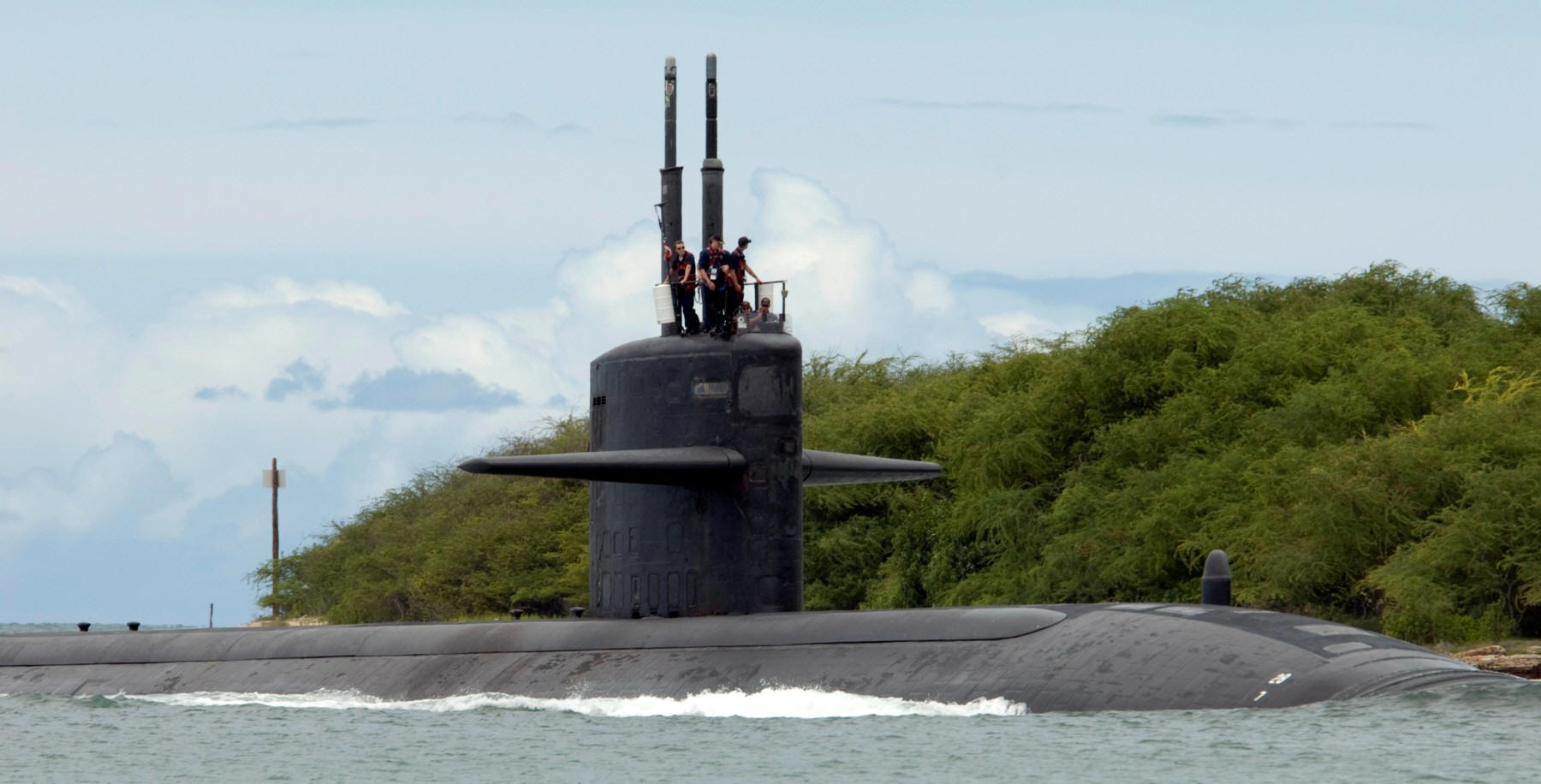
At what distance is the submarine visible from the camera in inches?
603

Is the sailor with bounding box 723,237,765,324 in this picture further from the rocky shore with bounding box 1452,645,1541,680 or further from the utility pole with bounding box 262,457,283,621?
the utility pole with bounding box 262,457,283,621

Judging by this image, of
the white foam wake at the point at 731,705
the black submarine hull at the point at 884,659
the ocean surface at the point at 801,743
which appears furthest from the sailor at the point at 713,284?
the ocean surface at the point at 801,743

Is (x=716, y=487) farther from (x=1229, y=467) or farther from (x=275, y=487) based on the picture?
(x=275, y=487)

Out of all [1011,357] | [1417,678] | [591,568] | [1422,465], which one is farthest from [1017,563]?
[1417,678]

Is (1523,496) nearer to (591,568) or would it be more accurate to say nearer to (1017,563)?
(1017,563)

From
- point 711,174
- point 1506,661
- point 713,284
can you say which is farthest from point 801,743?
point 1506,661

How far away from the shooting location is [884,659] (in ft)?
54.6

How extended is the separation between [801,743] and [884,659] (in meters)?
1.63

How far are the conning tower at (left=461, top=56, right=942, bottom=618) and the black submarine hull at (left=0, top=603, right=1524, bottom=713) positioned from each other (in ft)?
1.28

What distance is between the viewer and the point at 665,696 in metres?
A: 17.0

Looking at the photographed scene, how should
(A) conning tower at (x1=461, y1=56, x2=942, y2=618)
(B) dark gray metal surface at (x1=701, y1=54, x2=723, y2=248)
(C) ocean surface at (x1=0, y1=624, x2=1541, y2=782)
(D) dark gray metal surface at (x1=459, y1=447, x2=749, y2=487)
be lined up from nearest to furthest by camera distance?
(C) ocean surface at (x1=0, y1=624, x2=1541, y2=782), (D) dark gray metal surface at (x1=459, y1=447, x2=749, y2=487), (A) conning tower at (x1=461, y1=56, x2=942, y2=618), (B) dark gray metal surface at (x1=701, y1=54, x2=723, y2=248)

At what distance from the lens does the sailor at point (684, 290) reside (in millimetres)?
18328

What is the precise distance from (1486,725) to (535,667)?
8.29 meters

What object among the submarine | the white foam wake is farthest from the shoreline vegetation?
the white foam wake
